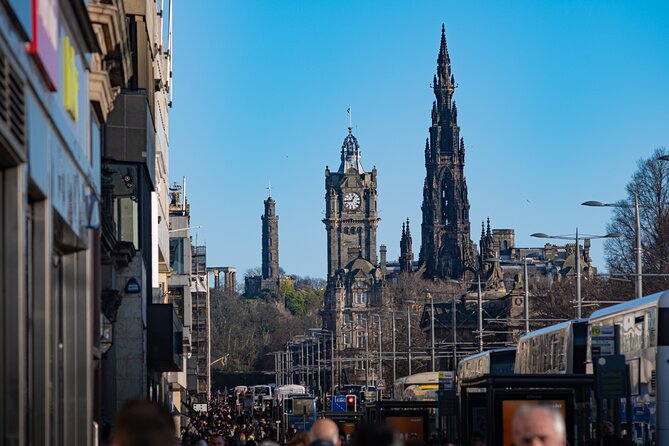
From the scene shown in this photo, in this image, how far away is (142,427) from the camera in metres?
7.57

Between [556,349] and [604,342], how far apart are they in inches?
192

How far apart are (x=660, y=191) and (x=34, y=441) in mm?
90591

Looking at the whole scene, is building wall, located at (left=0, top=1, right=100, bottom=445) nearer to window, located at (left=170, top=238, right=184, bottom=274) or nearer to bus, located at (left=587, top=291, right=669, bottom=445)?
bus, located at (left=587, top=291, right=669, bottom=445)

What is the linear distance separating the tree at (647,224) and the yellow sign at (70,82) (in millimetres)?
76897

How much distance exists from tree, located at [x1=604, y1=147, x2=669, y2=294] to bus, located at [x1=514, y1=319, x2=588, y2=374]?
173ft

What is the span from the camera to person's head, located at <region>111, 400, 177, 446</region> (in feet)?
24.6

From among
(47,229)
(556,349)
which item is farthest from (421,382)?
(47,229)

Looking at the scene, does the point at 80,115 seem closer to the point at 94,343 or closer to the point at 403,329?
the point at 94,343

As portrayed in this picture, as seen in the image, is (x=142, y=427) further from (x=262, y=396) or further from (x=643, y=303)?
(x=262, y=396)

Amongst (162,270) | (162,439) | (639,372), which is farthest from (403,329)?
(162,439)

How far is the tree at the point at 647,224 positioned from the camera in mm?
94188

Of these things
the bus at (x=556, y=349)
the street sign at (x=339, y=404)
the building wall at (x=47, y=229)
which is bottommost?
the street sign at (x=339, y=404)

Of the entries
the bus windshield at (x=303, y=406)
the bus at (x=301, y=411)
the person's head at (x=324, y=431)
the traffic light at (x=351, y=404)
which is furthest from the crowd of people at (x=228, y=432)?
the person's head at (x=324, y=431)

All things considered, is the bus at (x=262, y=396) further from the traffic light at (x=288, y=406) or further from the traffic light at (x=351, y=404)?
the traffic light at (x=288, y=406)
